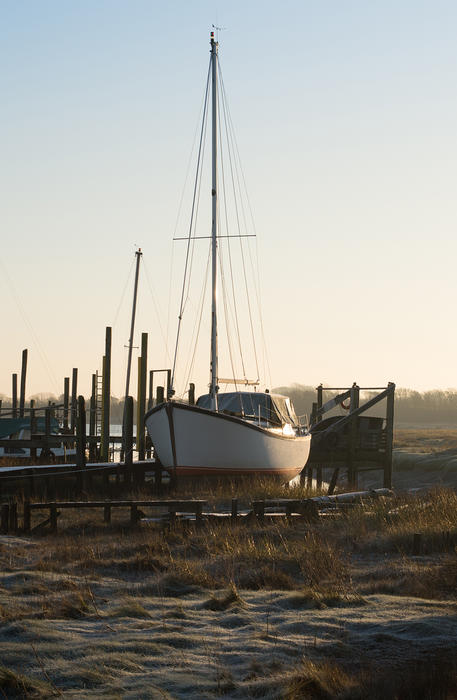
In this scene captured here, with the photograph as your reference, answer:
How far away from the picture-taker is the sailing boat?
27.3 m

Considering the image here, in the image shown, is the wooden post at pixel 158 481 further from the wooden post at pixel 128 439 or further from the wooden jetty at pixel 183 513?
the wooden jetty at pixel 183 513

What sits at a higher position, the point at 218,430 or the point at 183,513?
the point at 218,430

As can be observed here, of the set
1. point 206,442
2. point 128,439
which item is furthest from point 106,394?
point 206,442

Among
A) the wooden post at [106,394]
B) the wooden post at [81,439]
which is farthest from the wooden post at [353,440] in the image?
the wooden post at [81,439]

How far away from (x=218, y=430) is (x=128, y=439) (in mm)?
3734

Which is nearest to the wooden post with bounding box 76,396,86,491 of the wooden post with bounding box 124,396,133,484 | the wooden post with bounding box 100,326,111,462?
the wooden post with bounding box 124,396,133,484

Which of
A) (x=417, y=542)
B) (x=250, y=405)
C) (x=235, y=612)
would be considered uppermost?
(x=250, y=405)

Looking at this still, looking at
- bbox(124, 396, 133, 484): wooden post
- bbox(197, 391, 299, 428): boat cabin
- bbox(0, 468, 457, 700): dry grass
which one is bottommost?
bbox(0, 468, 457, 700): dry grass

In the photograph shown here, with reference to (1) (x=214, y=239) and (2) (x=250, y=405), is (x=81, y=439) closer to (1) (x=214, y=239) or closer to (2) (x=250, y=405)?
(2) (x=250, y=405)

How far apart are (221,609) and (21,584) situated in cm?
307

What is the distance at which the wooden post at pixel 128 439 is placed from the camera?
94.1 ft

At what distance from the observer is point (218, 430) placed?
89.6 feet

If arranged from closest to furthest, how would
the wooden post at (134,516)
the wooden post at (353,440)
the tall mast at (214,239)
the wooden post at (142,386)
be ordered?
the wooden post at (134,516) < the tall mast at (214,239) < the wooden post at (142,386) < the wooden post at (353,440)

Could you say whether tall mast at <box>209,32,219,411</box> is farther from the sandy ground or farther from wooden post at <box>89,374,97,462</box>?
the sandy ground
